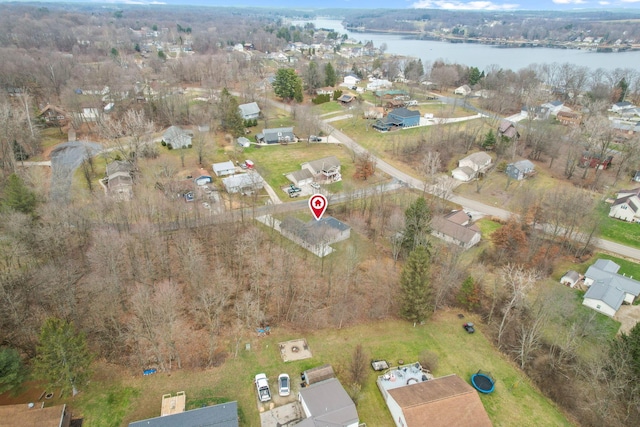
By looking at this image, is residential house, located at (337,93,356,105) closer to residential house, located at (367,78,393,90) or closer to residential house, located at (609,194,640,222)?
residential house, located at (367,78,393,90)

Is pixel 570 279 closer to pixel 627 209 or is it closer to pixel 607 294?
pixel 607 294

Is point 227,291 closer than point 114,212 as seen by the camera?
Yes

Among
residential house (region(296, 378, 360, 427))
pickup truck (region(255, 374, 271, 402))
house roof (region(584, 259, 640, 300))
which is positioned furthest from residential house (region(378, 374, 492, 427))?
house roof (region(584, 259, 640, 300))

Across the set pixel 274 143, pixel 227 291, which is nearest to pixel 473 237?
pixel 227 291

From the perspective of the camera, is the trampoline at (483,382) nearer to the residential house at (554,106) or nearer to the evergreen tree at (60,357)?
the evergreen tree at (60,357)

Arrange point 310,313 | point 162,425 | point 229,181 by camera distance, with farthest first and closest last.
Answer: point 229,181 → point 310,313 → point 162,425

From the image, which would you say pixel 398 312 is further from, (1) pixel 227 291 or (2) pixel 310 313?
(1) pixel 227 291
